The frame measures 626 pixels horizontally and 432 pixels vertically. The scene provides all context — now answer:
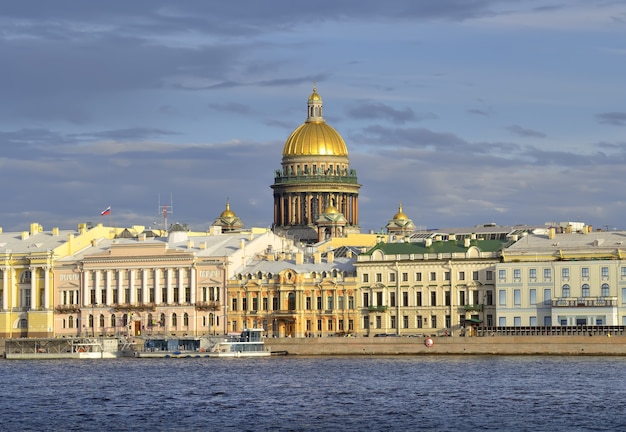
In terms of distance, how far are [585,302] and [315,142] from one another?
142ft

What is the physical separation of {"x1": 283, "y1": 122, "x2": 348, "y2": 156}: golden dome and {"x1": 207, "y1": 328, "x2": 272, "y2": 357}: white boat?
111 feet

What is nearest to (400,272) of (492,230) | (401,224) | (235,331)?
(235,331)

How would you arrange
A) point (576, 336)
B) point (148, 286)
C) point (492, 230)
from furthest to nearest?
point (492, 230) < point (148, 286) < point (576, 336)

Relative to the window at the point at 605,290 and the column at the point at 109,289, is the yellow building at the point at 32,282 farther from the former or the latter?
the window at the point at 605,290

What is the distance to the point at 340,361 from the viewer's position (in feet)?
304

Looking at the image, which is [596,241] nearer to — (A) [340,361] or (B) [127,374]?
(A) [340,361]

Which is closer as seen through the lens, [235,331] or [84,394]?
[84,394]

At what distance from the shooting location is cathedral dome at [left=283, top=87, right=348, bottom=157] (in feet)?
447

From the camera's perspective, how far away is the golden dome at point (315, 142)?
136 metres

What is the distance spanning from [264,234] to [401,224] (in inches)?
967

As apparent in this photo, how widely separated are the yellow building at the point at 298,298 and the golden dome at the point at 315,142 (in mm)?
23805

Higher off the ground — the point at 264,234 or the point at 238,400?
the point at 264,234

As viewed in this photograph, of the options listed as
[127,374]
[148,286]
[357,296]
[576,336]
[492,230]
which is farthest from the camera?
[492,230]

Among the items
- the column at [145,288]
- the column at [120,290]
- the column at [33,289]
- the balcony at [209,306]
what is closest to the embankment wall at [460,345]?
the balcony at [209,306]
